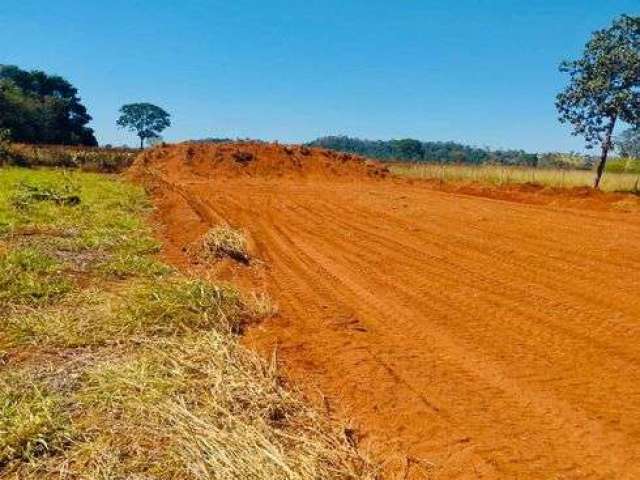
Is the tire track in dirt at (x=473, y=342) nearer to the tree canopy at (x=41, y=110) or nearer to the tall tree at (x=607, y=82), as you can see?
the tall tree at (x=607, y=82)

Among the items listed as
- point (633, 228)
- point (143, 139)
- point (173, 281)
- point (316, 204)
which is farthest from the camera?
point (143, 139)

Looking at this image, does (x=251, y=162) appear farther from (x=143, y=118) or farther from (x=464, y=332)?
(x=143, y=118)

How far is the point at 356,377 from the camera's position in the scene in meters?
4.78

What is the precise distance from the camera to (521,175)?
2908 cm

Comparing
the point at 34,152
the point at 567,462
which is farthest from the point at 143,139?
the point at 567,462

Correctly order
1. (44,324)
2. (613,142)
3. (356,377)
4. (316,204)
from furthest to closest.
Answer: (613,142) → (316,204) → (44,324) → (356,377)

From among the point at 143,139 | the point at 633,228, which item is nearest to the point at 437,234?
the point at 633,228

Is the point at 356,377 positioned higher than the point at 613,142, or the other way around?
the point at 613,142

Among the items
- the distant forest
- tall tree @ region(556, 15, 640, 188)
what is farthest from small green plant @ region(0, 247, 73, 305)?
the distant forest

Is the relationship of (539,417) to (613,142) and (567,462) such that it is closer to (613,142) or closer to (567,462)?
(567,462)

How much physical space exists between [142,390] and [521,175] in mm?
27482

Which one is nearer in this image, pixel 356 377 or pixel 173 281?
pixel 356 377

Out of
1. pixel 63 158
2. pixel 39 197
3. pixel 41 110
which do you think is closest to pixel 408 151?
pixel 41 110

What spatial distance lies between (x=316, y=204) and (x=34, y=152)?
80.5 ft
